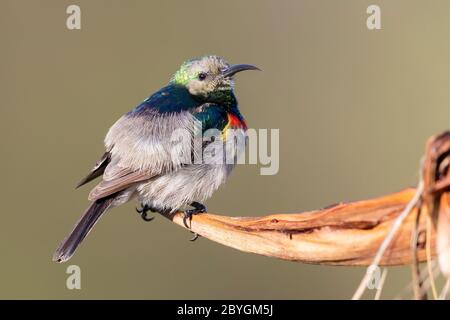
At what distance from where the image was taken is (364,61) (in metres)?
8.68

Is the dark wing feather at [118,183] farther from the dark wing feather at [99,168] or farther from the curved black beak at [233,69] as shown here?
the curved black beak at [233,69]

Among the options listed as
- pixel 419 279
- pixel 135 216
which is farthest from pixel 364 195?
pixel 419 279

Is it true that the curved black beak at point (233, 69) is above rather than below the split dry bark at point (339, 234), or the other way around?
above

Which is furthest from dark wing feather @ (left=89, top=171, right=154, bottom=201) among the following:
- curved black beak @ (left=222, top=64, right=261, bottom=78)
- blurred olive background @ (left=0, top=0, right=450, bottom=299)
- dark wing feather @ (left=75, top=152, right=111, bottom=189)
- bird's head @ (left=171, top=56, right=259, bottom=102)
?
blurred olive background @ (left=0, top=0, right=450, bottom=299)

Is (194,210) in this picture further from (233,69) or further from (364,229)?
(364,229)

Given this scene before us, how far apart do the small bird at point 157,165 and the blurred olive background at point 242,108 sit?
1.53 metres

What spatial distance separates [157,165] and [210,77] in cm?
102

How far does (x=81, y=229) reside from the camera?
4891 mm

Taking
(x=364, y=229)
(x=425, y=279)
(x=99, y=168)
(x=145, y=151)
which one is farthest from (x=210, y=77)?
(x=425, y=279)

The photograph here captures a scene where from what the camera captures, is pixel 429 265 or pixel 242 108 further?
pixel 242 108

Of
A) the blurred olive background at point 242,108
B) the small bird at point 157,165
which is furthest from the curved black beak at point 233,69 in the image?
the blurred olive background at point 242,108

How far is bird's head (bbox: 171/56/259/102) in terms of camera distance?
5617 mm

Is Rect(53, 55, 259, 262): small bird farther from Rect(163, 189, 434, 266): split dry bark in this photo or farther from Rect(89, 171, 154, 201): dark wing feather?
Rect(163, 189, 434, 266): split dry bark

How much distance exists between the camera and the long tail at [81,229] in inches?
188
